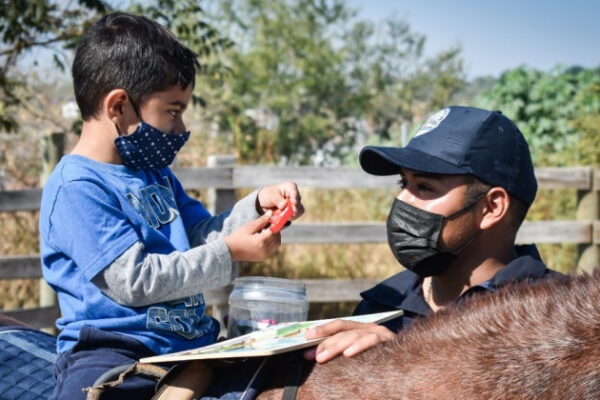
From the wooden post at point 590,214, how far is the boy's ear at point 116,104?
19.9 feet

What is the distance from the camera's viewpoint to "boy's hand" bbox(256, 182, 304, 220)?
2.15 m

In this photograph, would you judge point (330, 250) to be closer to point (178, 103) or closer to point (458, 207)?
point (178, 103)

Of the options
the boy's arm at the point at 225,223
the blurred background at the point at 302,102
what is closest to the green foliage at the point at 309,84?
the blurred background at the point at 302,102

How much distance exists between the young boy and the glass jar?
78mm

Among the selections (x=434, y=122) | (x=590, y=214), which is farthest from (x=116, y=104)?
(x=590, y=214)

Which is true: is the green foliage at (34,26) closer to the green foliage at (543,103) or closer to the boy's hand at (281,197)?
the boy's hand at (281,197)

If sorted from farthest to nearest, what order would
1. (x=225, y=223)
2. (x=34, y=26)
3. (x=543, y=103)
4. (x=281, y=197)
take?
(x=543, y=103) < (x=34, y=26) < (x=225, y=223) < (x=281, y=197)

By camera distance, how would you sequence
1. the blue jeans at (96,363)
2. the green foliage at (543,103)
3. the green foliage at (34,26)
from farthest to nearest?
the green foliage at (543,103)
the green foliage at (34,26)
the blue jeans at (96,363)

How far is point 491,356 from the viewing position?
3.87 ft

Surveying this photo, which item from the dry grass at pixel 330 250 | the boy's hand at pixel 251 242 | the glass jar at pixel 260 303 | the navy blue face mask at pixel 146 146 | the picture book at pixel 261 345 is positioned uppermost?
the navy blue face mask at pixel 146 146

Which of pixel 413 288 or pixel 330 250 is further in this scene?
pixel 330 250

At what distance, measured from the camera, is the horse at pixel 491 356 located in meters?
1.10

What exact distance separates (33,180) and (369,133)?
17.0 metres

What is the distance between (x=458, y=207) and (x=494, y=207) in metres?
0.11
